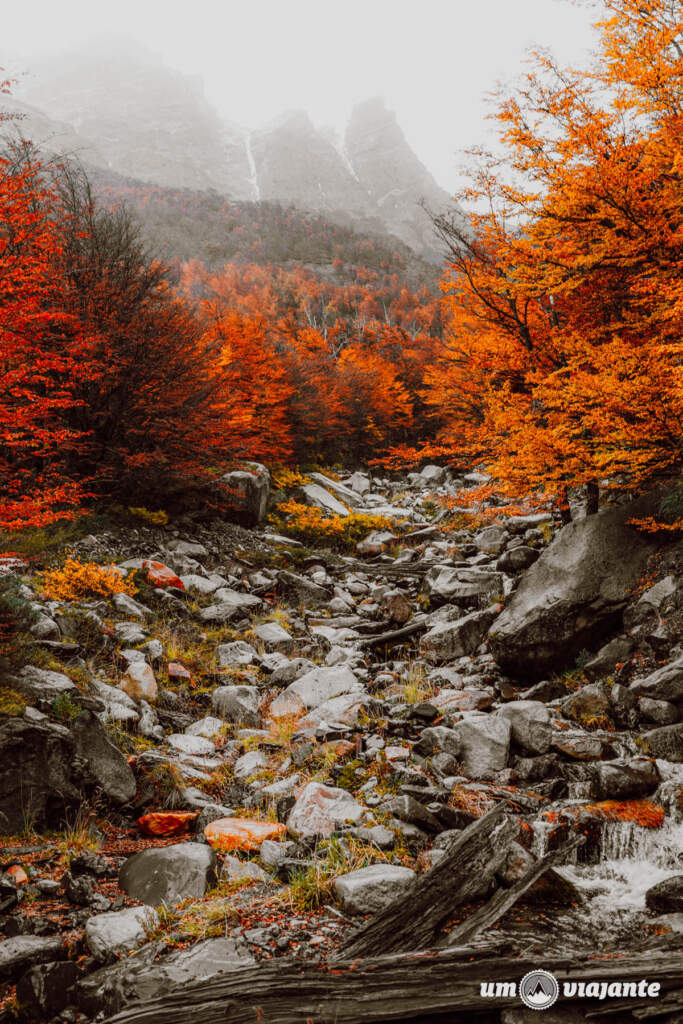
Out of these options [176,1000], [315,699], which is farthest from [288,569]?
[176,1000]

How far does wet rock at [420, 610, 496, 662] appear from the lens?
8125 millimetres

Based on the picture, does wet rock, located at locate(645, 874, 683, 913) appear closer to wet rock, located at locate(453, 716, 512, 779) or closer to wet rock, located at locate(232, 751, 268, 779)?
wet rock, located at locate(453, 716, 512, 779)

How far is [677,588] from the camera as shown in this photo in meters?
6.27

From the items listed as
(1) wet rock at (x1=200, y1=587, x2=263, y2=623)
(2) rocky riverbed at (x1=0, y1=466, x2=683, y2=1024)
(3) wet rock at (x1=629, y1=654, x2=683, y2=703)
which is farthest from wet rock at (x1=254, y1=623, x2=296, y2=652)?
(3) wet rock at (x1=629, y1=654, x2=683, y2=703)

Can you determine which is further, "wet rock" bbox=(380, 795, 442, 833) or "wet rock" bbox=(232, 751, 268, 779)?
"wet rock" bbox=(232, 751, 268, 779)

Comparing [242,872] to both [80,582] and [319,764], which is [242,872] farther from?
[80,582]

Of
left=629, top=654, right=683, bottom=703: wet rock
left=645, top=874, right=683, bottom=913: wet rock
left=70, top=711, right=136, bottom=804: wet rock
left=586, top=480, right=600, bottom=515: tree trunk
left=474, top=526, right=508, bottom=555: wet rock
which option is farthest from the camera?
left=474, top=526, right=508, bottom=555: wet rock

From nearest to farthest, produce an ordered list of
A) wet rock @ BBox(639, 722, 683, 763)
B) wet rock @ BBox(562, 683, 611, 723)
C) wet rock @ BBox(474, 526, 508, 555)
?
wet rock @ BBox(639, 722, 683, 763) < wet rock @ BBox(562, 683, 611, 723) < wet rock @ BBox(474, 526, 508, 555)

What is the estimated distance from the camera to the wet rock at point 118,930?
2809 mm

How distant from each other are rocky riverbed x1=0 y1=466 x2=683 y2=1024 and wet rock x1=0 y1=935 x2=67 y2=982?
10mm

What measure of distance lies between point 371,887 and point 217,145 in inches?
7332

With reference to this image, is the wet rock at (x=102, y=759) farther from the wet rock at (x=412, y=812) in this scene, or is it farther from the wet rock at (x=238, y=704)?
the wet rock at (x=412, y=812)

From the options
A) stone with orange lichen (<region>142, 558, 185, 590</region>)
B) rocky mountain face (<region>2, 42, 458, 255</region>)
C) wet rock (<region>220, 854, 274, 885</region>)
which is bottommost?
wet rock (<region>220, 854, 274, 885</region>)

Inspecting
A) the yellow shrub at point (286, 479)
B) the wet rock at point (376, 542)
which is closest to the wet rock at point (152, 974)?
the wet rock at point (376, 542)
